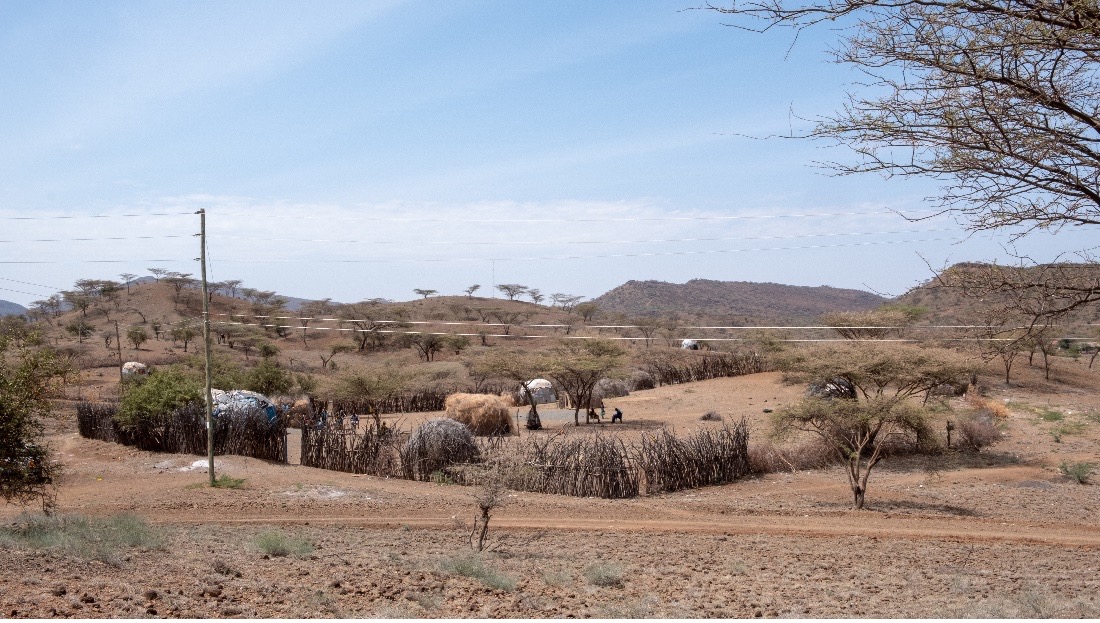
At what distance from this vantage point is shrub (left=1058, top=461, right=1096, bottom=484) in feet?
57.4

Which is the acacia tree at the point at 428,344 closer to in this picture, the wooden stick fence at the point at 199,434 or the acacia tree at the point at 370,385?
the acacia tree at the point at 370,385

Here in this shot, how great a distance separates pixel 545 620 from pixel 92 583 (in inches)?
159

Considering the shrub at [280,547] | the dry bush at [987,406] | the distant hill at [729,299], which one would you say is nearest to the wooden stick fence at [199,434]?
the shrub at [280,547]

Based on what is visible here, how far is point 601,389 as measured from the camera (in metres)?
37.6

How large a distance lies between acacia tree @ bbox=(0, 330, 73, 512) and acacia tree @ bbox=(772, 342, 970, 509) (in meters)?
13.1

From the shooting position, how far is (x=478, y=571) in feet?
28.3

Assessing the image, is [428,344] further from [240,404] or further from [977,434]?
[977,434]

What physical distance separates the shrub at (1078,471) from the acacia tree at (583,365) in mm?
14300

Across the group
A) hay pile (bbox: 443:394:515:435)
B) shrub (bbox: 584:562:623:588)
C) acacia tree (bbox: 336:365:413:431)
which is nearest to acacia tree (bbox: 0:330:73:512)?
shrub (bbox: 584:562:623:588)

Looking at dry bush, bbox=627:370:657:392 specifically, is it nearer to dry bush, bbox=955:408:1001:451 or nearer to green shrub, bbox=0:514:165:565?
dry bush, bbox=955:408:1001:451

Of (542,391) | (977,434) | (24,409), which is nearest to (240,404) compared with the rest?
(24,409)

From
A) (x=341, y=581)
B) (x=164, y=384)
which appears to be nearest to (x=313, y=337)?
(x=164, y=384)

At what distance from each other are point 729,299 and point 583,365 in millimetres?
107511

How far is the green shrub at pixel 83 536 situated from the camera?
8047mm
